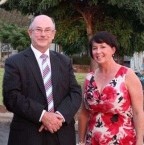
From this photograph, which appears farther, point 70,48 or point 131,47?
point 70,48

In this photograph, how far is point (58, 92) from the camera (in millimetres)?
3877

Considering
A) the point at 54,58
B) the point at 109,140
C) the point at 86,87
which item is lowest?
the point at 109,140

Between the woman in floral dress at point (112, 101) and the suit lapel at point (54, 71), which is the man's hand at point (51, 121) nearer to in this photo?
the suit lapel at point (54, 71)

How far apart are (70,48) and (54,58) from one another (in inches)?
605

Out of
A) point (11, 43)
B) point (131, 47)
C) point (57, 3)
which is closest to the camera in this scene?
point (57, 3)

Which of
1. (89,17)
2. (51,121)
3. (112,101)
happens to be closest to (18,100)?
(51,121)

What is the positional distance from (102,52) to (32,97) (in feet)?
2.24

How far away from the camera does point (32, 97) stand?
381 cm

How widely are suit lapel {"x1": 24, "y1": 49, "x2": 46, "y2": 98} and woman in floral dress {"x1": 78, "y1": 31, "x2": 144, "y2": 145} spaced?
452 mm

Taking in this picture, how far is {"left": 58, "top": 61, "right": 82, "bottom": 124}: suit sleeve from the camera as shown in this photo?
385cm

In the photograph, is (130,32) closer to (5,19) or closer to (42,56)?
(42,56)

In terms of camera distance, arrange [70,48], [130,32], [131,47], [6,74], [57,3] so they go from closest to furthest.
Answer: [6,74], [57,3], [130,32], [131,47], [70,48]

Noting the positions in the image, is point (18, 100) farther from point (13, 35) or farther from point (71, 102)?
point (13, 35)

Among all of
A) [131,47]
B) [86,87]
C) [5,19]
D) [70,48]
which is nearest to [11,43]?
[5,19]
